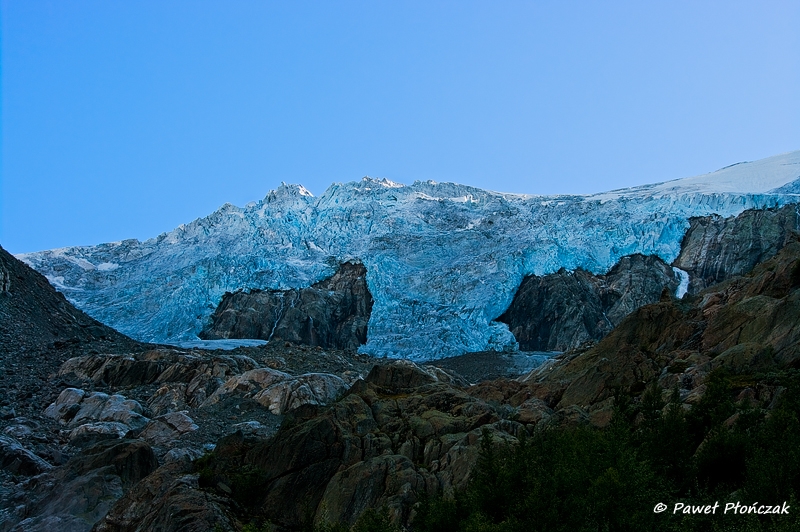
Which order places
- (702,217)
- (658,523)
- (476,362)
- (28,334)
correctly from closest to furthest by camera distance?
1. (658,523)
2. (28,334)
3. (476,362)
4. (702,217)

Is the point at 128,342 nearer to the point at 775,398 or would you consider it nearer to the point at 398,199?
the point at 775,398

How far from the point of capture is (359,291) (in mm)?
71250

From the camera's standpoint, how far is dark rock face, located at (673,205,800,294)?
6384 cm

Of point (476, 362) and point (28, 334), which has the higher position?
point (28, 334)

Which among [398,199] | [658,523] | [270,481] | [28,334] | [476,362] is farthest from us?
[398,199]

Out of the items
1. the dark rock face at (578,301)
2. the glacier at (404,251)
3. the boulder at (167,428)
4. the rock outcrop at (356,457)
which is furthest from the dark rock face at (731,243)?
the boulder at (167,428)

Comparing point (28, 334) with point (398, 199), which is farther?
point (398, 199)

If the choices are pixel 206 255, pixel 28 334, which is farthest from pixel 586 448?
pixel 206 255

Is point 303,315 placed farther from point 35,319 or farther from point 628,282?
point 628,282

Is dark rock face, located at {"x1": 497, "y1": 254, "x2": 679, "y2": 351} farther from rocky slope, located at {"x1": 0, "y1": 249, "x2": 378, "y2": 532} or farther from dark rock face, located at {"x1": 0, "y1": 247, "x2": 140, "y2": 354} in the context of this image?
dark rock face, located at {"x1": 0, "y1": 247, "x2": 140, "y2": 354}

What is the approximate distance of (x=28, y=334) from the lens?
135 ft

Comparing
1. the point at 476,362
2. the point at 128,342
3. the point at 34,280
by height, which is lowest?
the point at 476,362

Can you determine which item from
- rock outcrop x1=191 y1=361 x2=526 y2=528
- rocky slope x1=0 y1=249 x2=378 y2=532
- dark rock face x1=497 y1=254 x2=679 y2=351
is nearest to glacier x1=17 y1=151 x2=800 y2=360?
dark rock face x1=497 y1=254 x2=679 y2=351

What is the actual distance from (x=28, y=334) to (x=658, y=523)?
37.0 metres
